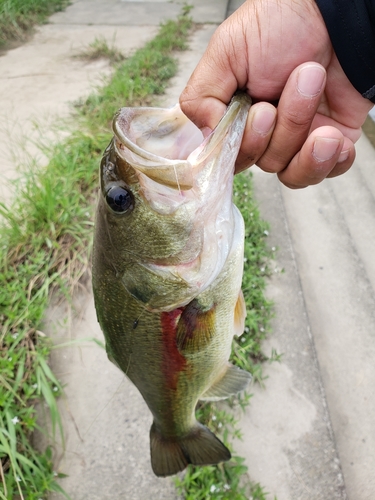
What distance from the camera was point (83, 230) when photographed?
314cm

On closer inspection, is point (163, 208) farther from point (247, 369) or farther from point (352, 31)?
point (247, 369)

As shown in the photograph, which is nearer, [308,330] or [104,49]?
[308,330]

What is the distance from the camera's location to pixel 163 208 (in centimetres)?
118

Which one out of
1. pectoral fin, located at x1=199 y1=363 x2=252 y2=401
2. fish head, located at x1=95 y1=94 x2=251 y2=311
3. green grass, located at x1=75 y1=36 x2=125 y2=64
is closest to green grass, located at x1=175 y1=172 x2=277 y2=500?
pectoral fin, located at x1=199 y1=363 x2=252 y2=401

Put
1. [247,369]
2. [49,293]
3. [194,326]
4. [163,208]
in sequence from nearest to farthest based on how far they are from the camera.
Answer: [163,208] < [194,326] < [247,369] < [49,293]

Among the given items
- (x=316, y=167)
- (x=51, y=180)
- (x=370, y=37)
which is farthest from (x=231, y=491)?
(x=51, y=180)

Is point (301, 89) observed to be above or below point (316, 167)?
above

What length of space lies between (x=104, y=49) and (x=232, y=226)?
19.9 feet

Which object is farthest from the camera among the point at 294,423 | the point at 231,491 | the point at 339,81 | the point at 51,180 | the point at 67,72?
the point at 67,72

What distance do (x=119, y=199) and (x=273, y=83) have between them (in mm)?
685

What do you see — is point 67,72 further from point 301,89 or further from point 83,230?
point 301,89

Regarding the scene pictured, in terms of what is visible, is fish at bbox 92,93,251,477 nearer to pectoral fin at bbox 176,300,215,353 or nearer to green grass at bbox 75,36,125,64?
pectoral fin at bbox 176,300,215,353

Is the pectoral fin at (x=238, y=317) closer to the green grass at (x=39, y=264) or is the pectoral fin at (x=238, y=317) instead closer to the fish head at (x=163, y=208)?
the fish head at (x=163, y=208)

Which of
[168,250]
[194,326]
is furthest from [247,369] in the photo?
[168,250]
